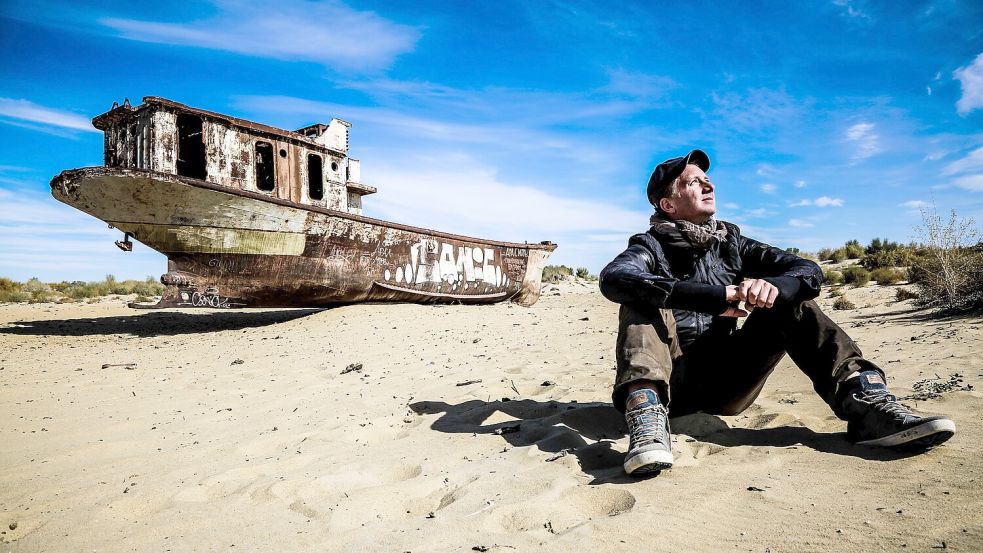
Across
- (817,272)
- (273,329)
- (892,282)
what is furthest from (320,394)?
(892,282)

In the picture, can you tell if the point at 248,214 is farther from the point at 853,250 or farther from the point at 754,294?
the point at 853,250

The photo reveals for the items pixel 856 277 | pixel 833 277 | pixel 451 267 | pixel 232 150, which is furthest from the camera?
pixel 833 277

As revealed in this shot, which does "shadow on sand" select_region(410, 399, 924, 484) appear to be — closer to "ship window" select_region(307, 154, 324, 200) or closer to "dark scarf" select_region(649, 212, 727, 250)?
"dark scarf" select_region(649, 212, 727, 250)

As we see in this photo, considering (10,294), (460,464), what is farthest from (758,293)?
(10,294)

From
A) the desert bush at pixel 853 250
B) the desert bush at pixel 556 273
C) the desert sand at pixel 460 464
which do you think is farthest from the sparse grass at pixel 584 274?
the desert sand at pixel 460 464

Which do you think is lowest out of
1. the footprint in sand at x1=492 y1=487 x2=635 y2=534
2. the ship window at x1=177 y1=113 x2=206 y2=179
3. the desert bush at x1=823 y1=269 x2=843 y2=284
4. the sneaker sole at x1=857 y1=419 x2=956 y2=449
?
the footprint in sand at x1=492 y1=487 x2=635 y2=534

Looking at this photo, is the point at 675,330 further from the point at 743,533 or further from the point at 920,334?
the point at 920,334

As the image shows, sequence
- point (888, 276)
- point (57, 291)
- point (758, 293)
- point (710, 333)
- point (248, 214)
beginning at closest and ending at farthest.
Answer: point (758, 293)
point (710, 333)
point (248, 214)
point (888, 276)
point (57, 291)

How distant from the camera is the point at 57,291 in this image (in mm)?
21938

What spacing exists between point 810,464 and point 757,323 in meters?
0.59

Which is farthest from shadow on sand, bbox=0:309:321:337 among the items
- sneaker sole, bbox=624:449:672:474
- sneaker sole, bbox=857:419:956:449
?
sneaker sole, bbox=857:419:956:449

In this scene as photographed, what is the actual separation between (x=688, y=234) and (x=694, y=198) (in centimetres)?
22

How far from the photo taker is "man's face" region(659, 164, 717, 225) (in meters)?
2.65

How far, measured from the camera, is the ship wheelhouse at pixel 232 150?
27.3 feet
